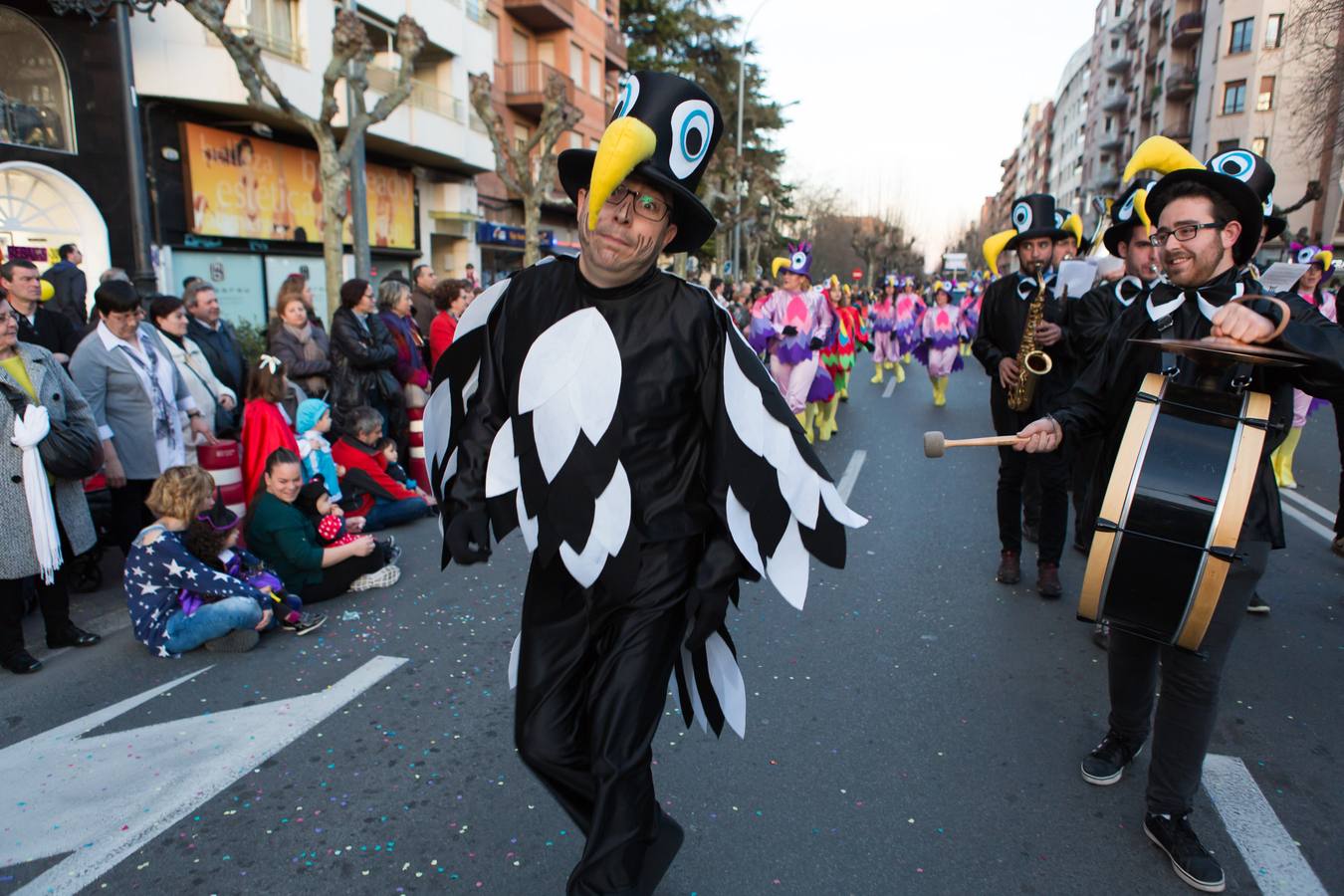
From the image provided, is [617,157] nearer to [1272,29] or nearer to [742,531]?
[742,531]

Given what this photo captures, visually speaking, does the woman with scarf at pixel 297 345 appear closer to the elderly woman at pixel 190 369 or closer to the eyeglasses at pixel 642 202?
the elderly woman at pixel 190 369

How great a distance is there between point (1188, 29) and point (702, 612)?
59330 millimetres

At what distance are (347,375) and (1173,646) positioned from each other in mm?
6653

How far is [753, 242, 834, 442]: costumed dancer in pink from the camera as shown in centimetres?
896

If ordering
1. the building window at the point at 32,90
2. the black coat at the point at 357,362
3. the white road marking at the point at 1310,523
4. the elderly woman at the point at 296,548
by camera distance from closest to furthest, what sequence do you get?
the elderly woman at the point at 296,548 → the white road marking at the point at 1310,523 → the black coat at the point at 357,362 → the building window at the point at 32,90

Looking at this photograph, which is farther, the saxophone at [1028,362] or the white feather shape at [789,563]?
the saxophone at [1028,362]

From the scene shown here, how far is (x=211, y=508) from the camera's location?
15.4ft

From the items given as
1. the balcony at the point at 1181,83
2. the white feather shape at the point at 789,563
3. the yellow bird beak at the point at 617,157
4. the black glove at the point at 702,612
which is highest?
the balcony at the point at 1181,83

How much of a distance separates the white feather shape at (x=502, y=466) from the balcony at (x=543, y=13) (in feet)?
98.3

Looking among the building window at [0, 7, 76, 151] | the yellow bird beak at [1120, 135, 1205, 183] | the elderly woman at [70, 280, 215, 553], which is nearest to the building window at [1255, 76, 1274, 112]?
the yellow bird beak at [1120, 135, 1205, 183]

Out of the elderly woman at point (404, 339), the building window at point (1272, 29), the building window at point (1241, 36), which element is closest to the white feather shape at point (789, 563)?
the elderly woman at point (404, 339)

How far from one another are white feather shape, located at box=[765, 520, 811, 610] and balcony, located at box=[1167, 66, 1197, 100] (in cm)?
5788

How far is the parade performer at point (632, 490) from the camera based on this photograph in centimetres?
231

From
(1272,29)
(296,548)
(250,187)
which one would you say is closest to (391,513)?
(296,548)
